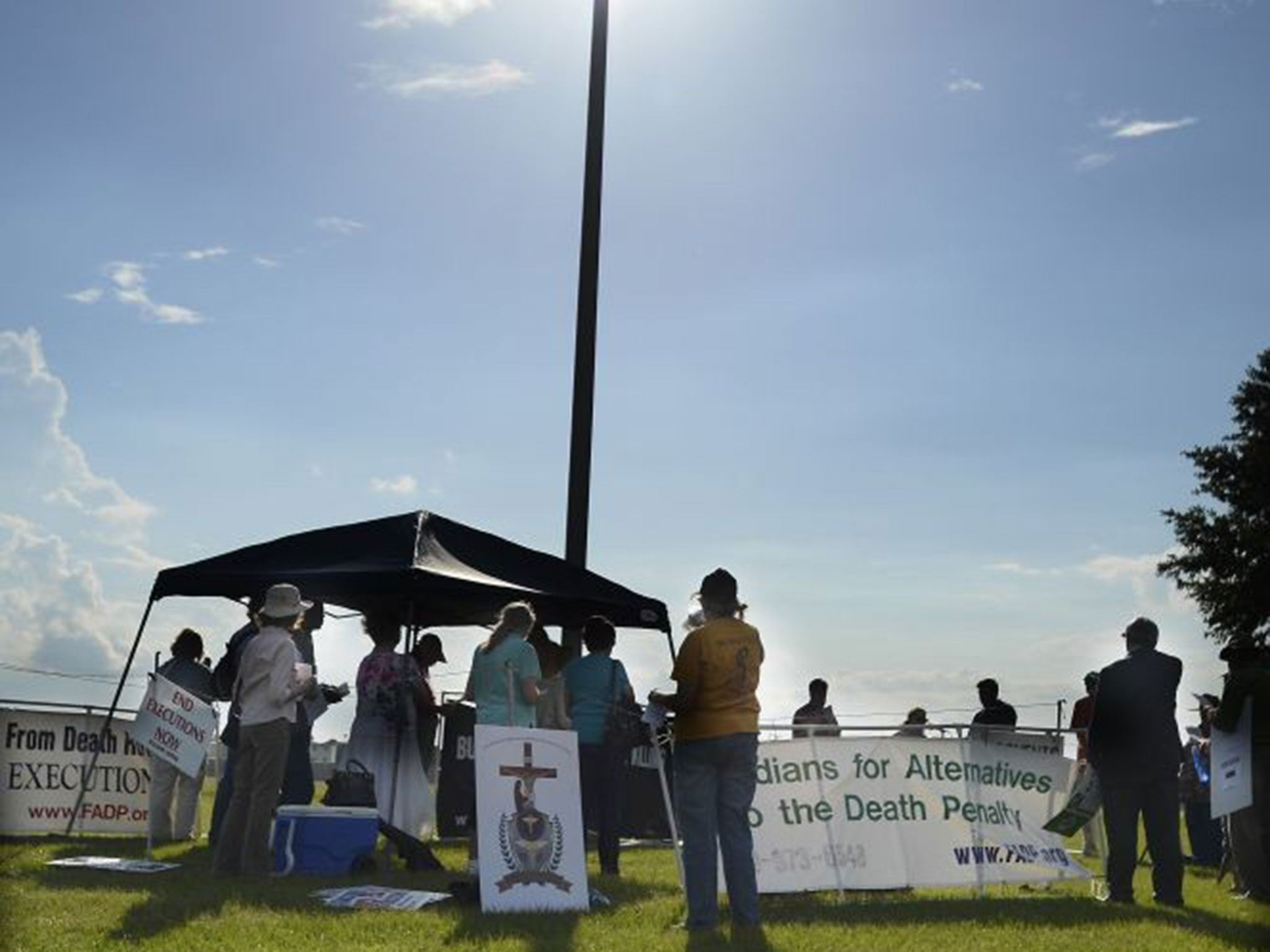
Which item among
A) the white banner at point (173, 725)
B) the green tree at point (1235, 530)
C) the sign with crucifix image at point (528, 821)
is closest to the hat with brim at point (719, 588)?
the sign with crucifix image at point (528, 821)

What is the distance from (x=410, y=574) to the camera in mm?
13195

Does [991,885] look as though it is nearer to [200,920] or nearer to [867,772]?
[867,772]

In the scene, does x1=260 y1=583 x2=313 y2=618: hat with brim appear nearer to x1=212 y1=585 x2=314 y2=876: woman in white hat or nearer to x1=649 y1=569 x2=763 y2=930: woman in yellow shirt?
x1=212 y1=585 x2=314 y2=876: woman in white hat

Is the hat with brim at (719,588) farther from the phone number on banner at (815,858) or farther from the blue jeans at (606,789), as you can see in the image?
the blue jeans at (606,789)

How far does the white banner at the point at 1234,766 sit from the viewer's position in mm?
11039

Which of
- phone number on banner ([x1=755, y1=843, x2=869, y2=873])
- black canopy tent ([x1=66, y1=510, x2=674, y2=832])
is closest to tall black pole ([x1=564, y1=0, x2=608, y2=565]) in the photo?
black canopy tent ([x1=66, y1=510, x2=674, y2=832])

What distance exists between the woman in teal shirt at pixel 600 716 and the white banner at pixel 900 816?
1.65 meters

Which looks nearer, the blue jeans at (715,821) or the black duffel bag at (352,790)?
the blue jeans at (715,821)

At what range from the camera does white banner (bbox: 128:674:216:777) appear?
13.1 meters

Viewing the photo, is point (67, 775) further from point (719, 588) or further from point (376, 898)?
point (719, 588)

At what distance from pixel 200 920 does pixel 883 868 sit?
4761 millimetres

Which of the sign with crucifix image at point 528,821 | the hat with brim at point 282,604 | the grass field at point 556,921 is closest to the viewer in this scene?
the grass field at point 556,921

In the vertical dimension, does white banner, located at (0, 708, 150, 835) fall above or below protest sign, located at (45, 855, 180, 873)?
above

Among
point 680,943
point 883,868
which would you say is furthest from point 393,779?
point 680,943
